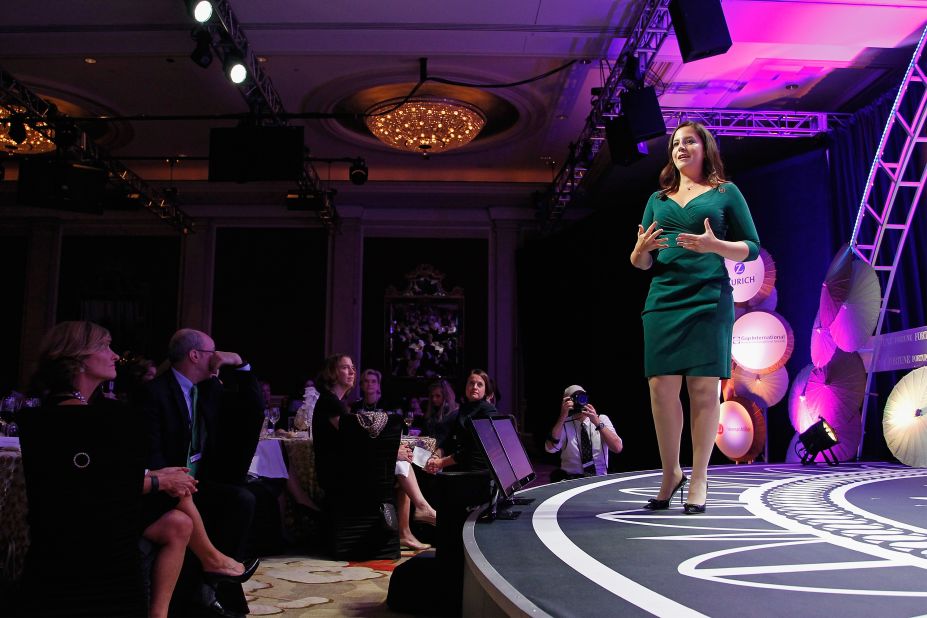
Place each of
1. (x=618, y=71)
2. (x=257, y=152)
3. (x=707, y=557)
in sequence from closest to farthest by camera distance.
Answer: (x=707, y=557)
(x=618, y=71)
(x=257, y=152)

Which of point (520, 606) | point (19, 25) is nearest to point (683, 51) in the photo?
point (520, 606)

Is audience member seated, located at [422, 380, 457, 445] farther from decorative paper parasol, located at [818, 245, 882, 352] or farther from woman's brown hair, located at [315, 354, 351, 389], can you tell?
decorative paper parasol, located at [818, 245, 882, 352]

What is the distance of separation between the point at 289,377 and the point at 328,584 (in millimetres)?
8478

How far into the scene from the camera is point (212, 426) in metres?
2.91

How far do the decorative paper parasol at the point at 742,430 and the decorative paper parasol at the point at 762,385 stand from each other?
0.09 m

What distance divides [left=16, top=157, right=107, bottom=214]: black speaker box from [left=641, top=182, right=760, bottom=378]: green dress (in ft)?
26.8

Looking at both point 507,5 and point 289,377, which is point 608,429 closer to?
point 507,5

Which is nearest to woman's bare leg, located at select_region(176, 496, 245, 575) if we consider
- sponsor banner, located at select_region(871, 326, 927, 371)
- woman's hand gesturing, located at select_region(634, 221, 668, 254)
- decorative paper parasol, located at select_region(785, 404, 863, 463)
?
woman's hand gesturing, located at select_region(634, 221, 668, 254)

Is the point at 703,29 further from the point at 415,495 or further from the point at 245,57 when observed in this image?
the point at 245,57

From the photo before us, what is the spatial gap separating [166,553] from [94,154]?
7.94 m

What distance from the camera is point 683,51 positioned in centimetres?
496

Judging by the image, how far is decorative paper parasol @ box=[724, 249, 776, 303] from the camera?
7.09 m

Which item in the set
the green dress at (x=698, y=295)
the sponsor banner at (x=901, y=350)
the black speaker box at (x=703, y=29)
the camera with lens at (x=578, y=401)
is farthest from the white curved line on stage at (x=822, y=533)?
the black speaker box at (x=703, y=29)

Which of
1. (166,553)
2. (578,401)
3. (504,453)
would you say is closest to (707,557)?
(504,453)
